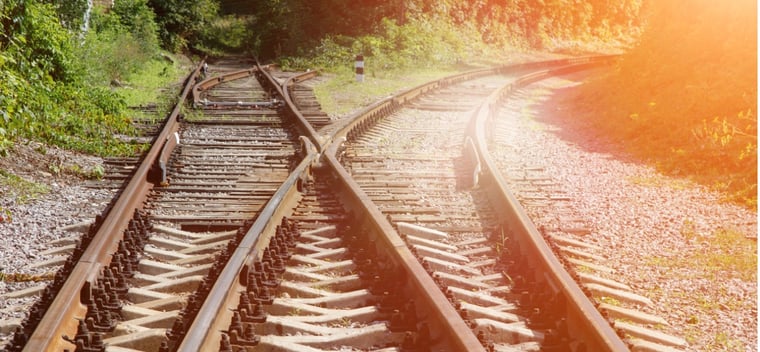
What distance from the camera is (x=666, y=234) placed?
6723mm

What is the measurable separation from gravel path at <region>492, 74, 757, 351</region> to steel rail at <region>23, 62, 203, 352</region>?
3118 millimetres

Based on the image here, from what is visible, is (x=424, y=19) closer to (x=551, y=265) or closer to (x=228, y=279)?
(x=551, y=265)

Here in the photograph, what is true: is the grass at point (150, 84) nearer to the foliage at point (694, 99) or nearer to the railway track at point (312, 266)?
the railway track at point (312, 266)

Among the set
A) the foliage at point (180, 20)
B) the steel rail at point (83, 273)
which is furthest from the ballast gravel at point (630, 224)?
the foliage at point (180, 20)

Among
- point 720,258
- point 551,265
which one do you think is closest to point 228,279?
point 551,265

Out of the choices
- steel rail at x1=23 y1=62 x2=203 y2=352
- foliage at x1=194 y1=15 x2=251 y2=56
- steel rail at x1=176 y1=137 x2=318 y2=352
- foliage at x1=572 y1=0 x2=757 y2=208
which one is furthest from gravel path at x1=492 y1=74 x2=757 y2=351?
foliage at x1=194 y1=15 x2=251 y2=56

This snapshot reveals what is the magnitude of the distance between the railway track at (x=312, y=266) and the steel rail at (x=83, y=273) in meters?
0.01

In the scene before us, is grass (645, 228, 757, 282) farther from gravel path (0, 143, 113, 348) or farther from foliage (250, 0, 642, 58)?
foliage (250, 0, 642, 58)

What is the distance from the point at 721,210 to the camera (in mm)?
7738

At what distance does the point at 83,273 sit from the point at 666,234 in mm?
4453

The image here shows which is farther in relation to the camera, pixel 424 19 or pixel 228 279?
pixel 424 19

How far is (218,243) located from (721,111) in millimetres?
8107

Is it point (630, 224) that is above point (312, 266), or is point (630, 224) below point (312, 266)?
below

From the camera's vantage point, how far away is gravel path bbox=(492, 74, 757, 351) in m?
4.91
